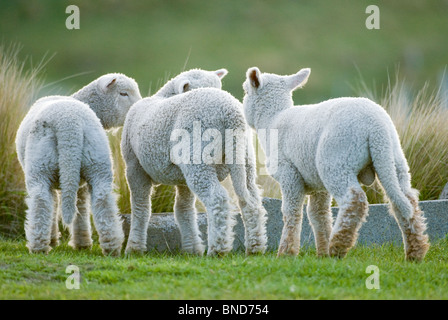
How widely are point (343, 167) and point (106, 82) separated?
10.0 feet

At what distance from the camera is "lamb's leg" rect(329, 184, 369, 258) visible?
17.1ft

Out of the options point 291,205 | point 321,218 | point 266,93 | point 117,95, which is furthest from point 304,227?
point 117,95

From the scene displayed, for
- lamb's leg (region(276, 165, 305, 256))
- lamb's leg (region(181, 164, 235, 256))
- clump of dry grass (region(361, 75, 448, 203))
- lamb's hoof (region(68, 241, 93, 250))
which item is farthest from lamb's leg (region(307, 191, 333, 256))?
lamb's hoof (region(68, 241, 93, 250))

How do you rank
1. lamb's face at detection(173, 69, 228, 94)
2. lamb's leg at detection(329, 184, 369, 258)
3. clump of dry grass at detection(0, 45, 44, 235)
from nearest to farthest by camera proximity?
lamb's leg at detection(329, 184, 369, 258) < lamb's face at detection(173, 69, 228, 94) < clump of dry grass at detection(0, 45, 44, 235)

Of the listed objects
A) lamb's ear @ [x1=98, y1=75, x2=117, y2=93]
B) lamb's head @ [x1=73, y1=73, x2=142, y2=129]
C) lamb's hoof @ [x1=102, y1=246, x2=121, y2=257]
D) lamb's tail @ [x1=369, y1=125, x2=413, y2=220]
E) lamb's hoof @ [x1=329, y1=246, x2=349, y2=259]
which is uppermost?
lamb's ear @ [x1=98, y1=75, x2=117, y2=93]

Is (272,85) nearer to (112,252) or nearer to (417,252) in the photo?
(417,252)

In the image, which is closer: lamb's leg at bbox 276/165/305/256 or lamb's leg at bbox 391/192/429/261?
lamb's leg at bbox 391/192/429/261

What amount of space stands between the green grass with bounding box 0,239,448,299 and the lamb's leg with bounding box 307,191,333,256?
391 millimetres

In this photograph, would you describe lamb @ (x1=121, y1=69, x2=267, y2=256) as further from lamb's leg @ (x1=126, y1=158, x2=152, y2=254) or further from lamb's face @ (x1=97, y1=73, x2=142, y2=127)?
lamb's face @ (x1=97, y1=73, x2=142, y2=127)

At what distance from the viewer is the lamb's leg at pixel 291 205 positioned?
5.94 m

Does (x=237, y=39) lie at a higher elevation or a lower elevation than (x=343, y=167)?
higher

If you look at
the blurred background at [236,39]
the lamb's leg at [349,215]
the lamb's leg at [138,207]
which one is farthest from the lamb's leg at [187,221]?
the blurred background at [236,39]

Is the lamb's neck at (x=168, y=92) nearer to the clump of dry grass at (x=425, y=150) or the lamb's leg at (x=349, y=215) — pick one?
the lamb's leg at (x=349, y=215)

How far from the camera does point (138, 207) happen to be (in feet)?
21.6
